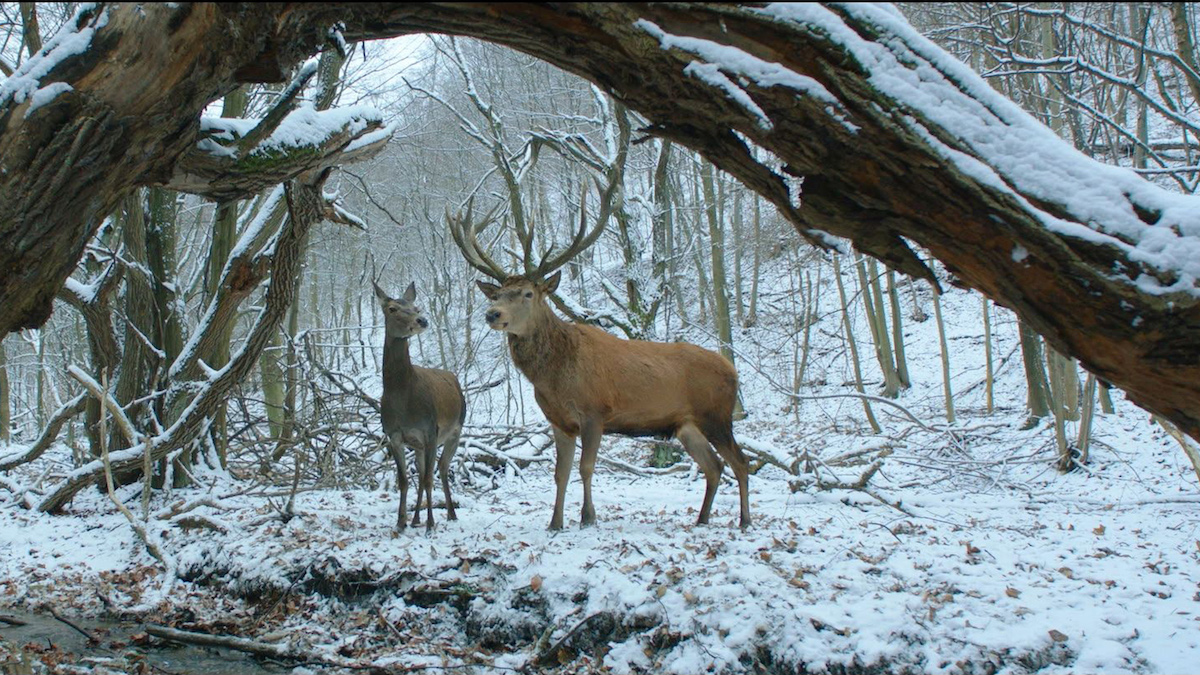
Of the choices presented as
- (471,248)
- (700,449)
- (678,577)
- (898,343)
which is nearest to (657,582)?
(678,577)

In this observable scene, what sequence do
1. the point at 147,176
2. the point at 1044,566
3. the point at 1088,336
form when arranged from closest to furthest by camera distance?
1. the point at 1088,336
2. the point at 147,176
3. the point at 1044,566

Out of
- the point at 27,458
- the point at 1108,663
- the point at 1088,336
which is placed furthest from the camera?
the point at 27,458

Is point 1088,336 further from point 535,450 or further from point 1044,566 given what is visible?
point 535,450

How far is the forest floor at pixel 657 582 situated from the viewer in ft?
14.9

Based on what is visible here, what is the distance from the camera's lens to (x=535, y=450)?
36.9 ft

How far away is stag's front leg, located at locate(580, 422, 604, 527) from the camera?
689 centimetres

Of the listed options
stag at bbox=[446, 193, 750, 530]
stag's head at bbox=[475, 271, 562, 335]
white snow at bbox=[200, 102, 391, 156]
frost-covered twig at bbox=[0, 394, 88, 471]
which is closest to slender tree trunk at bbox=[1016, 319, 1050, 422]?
stag at bbox=[446, 193, 750, 530]

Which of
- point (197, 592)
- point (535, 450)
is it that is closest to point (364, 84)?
point (535, 450)

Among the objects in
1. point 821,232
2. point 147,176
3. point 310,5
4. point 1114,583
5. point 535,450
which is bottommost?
point 1114,583

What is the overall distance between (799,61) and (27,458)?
9.44 meters

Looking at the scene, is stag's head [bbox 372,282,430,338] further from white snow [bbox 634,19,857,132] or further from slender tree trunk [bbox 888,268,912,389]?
slender tree trunk [bbox 888,268,912,389]

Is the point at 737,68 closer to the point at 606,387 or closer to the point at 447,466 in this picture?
the point at 606,387

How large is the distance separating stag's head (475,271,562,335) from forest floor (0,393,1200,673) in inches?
65.3

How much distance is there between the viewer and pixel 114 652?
5195 millimetres
